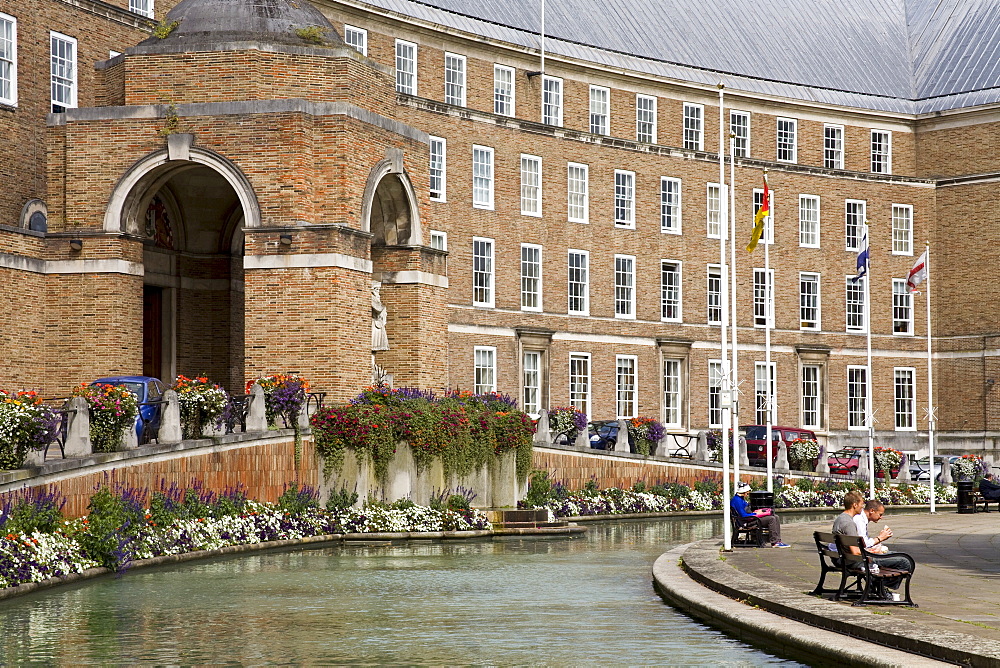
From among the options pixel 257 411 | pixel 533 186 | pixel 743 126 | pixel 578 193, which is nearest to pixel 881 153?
pixel 743 126

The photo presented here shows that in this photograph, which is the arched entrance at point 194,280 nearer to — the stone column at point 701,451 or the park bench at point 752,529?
the park bench at point 752,529

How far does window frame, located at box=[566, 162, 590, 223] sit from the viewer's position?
58.1m

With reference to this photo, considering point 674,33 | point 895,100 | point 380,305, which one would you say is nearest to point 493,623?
point 380,305

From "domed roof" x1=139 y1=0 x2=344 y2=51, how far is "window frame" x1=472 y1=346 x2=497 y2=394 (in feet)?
63.8

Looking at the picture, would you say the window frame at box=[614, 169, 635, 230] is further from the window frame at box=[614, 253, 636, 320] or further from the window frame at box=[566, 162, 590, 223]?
the window frame at box=[566, 162, 590, 223]

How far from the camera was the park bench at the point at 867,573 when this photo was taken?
56.7 ft

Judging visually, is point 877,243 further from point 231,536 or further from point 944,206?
point 231,536

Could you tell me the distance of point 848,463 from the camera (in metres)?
56.3

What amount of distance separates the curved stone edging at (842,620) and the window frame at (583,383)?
34.8 metres

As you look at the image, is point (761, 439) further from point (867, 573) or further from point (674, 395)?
point (867, 573)

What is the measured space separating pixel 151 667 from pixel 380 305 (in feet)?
75.2

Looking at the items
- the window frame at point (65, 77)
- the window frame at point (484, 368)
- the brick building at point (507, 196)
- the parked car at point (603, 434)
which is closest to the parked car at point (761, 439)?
the parked car at point (603, 434)

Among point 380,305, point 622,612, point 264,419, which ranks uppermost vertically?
point 380,305

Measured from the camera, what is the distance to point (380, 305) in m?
37.3
